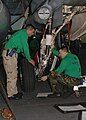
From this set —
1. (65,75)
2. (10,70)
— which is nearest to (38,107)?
(10,70)

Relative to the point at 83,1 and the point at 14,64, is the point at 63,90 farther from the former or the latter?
the point at 83,1

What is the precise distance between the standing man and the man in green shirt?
0.96 m

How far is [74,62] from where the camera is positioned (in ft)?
27.3

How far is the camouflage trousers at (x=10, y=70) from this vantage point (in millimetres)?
7504

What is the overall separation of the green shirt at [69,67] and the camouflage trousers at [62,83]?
11cm

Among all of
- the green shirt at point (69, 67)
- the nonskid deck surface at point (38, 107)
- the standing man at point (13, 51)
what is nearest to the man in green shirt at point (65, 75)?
the green shirt at point (69, 67)

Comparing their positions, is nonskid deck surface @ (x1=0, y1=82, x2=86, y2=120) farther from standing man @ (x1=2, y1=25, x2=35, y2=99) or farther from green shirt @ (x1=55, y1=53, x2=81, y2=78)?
green shirt @ (x1=55, y1=53, x2=81, y2=78)

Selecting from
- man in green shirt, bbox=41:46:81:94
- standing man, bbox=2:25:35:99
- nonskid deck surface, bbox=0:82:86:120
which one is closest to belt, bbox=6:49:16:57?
standing man, bbox=2:25:35:99

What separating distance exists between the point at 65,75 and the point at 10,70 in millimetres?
1364

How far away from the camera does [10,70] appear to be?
24.8ft

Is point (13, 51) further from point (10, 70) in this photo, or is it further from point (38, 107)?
point (38, 107)

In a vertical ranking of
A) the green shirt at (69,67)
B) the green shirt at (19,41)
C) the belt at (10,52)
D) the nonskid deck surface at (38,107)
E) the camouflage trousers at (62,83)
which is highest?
the green shirt at (19,41)

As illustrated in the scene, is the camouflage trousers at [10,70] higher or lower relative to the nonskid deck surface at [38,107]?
higher

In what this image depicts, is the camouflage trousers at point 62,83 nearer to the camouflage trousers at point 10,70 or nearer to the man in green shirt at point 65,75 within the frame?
the man in green shirt at point 65,75
